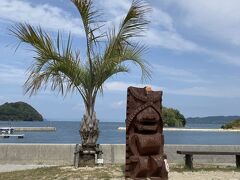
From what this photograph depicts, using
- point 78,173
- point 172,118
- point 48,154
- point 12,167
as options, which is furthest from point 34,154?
point 172,118

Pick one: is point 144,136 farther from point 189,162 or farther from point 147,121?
point 189,162

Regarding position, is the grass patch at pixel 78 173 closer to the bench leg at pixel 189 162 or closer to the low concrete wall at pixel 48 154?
the bench leg at pixel 189 162

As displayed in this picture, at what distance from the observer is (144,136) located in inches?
459

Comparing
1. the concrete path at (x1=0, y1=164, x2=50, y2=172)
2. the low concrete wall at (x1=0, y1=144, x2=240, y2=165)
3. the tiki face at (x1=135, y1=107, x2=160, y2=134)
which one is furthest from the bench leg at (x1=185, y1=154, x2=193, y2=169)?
the concrete path at (x1=0, y1=164, x2=50, y2=172)

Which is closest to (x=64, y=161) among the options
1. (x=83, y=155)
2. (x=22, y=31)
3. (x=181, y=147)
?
(x=83, y=155)

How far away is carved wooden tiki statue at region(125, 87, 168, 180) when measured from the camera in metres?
11.4

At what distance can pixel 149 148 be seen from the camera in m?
11.6

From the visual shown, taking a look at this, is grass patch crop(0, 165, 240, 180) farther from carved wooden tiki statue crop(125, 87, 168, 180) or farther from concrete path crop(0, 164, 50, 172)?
concrete path crop(0, 164, 50, 172)

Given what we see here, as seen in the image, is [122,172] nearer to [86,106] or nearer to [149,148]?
[149,148]

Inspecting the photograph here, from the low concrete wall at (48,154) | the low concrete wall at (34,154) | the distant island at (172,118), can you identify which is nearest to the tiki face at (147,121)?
the low concrete wall at (48,154)

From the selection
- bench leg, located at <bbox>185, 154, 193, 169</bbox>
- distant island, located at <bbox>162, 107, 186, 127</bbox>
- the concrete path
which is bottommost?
the concrete path

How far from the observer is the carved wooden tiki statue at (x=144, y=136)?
37.5 feet

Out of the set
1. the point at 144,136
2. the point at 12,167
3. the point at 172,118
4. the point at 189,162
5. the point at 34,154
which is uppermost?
the point at 172,118

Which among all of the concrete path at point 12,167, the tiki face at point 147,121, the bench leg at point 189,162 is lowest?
the concrete path at point 12,167
